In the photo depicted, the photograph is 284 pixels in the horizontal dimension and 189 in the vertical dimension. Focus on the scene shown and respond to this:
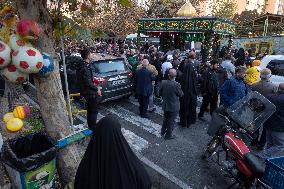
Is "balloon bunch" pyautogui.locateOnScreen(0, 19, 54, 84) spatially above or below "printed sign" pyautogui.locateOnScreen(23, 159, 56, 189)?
above

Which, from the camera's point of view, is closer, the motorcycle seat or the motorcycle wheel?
the motorcycle seat

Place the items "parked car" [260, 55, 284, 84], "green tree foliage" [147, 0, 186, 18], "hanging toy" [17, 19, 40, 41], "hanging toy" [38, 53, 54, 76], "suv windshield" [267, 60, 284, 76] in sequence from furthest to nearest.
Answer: "green tree foliage" [147, 0, 186, 18] → "suv windshield" [267, 60, 284, 76] → "parked car" [260, 55, 284, 84] → "hanging toy" [38, 53, 54, 76] → "hanging toy" [17, 19, 40, 41]

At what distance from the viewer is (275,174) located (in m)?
4.28

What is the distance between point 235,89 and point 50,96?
4.88 m

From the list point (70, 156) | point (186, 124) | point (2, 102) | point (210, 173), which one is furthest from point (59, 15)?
point (2, 102)

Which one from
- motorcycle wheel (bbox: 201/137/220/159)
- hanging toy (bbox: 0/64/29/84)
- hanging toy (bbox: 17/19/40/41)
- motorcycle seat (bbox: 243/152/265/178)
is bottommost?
motorcycle wheel (bbox: 201/137/220/159)

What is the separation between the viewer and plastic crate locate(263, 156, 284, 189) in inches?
164

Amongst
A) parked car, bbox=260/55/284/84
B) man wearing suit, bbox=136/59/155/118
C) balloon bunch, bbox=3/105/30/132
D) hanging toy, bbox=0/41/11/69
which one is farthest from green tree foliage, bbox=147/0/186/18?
hanging toy, bbox=0/41/11/69

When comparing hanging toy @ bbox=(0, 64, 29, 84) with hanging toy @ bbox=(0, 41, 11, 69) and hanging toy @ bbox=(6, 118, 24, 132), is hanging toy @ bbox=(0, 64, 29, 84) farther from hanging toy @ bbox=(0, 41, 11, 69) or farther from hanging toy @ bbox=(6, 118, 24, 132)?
hanging toy @ bbox=(6, 118, 24, 132)

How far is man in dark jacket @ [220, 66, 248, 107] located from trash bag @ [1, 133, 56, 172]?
15.9 feet

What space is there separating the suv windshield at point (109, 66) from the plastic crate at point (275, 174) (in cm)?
662

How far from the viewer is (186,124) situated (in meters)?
8.91

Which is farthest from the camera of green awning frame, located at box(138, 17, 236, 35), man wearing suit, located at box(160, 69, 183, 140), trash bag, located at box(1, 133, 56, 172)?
green awning frame, located at box(138, 17, 236, 35)

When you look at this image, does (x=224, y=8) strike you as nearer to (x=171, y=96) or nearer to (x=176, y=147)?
(x=171, y=96)
